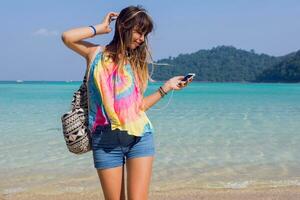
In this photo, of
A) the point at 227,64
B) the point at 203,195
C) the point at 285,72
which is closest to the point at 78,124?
the point at 203,195

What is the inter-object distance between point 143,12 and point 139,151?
0.79 meters

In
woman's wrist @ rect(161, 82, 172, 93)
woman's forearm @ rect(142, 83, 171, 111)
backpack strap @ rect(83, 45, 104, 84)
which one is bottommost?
woman's forearm @ rect(142, 83, 171, 111)

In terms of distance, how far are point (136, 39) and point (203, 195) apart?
316 cm

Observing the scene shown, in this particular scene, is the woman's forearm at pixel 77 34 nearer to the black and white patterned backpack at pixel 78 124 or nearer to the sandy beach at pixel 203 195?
the black and white patterned backpack at pixel 78 124

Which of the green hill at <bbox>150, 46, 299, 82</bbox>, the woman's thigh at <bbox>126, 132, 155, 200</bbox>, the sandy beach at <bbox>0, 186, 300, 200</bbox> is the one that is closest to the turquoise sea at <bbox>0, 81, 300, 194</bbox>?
the sandy beach at <bbox>0, 186, 300, 200</bbox>

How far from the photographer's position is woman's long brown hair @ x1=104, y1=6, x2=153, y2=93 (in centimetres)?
288

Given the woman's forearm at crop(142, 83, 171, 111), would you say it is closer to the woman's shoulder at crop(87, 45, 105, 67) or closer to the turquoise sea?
the woman's shoulder at crop(87, 45, 105, 67)

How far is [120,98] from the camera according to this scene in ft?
9.46

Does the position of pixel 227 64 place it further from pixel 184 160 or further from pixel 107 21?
pixel 107 21

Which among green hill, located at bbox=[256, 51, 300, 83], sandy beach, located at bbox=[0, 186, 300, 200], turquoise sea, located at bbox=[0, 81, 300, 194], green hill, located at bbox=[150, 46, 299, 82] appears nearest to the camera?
sandy beach, located at bbox=[0, 186, 300, 200]

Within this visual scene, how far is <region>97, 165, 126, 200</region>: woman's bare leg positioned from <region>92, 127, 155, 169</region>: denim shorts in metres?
0.03

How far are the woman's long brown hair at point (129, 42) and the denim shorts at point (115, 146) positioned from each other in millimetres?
295

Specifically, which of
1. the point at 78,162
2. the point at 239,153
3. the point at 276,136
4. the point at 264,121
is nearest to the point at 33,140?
the point at 78,162

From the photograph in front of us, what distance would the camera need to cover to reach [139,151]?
2924mm
